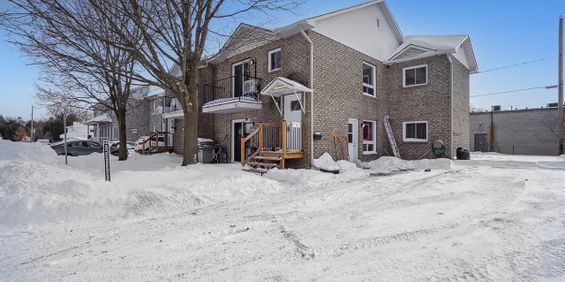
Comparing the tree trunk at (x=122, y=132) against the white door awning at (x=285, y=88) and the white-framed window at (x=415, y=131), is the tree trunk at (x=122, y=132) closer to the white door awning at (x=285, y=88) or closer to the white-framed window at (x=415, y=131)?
the white door awning at (x=285, y=88)

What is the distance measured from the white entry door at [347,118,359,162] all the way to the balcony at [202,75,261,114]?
164 inches

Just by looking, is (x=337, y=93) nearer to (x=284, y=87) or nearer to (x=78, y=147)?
(x=284, y=87)

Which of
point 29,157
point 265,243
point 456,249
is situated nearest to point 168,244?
point 265,243

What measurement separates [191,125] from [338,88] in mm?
6156

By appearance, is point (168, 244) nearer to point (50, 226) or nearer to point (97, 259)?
point (97, 259)

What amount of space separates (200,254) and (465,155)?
1393 centimetres

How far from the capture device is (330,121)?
11.8 metres

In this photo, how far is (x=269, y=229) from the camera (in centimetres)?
430

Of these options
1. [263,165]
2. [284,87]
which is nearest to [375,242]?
[263,165]

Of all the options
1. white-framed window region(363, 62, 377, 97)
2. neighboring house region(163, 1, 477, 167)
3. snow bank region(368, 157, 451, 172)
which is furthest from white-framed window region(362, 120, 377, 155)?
white-framed window region(363, 62, 377, 97)

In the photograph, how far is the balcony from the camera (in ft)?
40.1

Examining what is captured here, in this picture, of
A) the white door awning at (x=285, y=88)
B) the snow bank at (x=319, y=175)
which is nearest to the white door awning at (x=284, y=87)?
the white door awning at (x=285, y=88)

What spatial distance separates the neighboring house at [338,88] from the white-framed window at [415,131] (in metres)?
0.05

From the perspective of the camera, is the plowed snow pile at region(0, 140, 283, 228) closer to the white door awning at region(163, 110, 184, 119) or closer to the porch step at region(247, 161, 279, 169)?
the porch step at region(247, 161, 279, 169)
